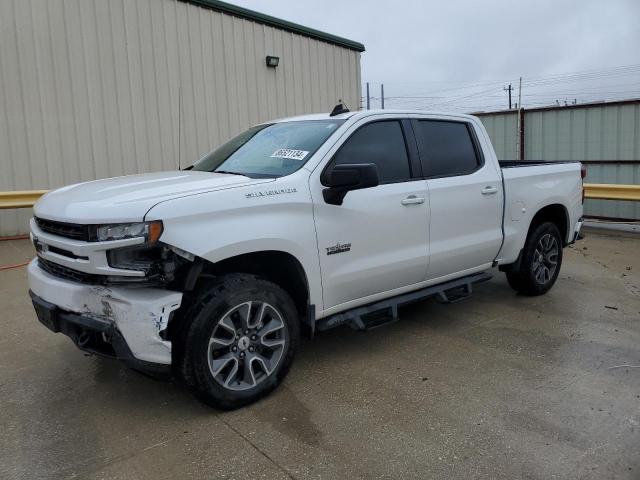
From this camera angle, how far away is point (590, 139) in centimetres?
1171

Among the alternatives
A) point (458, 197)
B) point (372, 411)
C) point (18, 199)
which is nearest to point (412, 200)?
point (458, 197)

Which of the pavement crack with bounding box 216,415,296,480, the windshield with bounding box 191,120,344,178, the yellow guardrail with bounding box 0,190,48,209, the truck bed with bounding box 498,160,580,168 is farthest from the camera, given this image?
the yellow guardrail with bounding box 0,190,48,209

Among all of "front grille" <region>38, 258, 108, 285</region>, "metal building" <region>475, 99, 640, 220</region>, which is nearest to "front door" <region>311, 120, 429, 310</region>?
"front grille" <region>38, 258, 108, 285</region>

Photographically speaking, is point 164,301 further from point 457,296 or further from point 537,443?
point 457,296

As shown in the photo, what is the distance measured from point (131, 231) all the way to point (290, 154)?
55.4 inches

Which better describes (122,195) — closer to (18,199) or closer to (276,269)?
(276,269)

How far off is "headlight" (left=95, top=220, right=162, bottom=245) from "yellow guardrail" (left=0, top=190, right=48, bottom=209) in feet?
20.0

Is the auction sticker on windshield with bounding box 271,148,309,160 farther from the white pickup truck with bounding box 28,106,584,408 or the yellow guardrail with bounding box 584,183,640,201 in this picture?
the yellow guardrail with bounding box 584,183,640,201

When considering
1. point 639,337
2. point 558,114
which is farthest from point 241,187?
point 558,114

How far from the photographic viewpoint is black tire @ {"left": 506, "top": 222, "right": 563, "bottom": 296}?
18.4 ft

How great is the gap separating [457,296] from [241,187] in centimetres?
239

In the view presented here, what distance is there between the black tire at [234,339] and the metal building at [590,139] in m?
9.63

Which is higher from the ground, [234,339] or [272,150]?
[272,150]

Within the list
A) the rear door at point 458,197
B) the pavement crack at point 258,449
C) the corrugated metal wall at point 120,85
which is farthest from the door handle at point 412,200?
the corrugated metal wall at point 120,85
